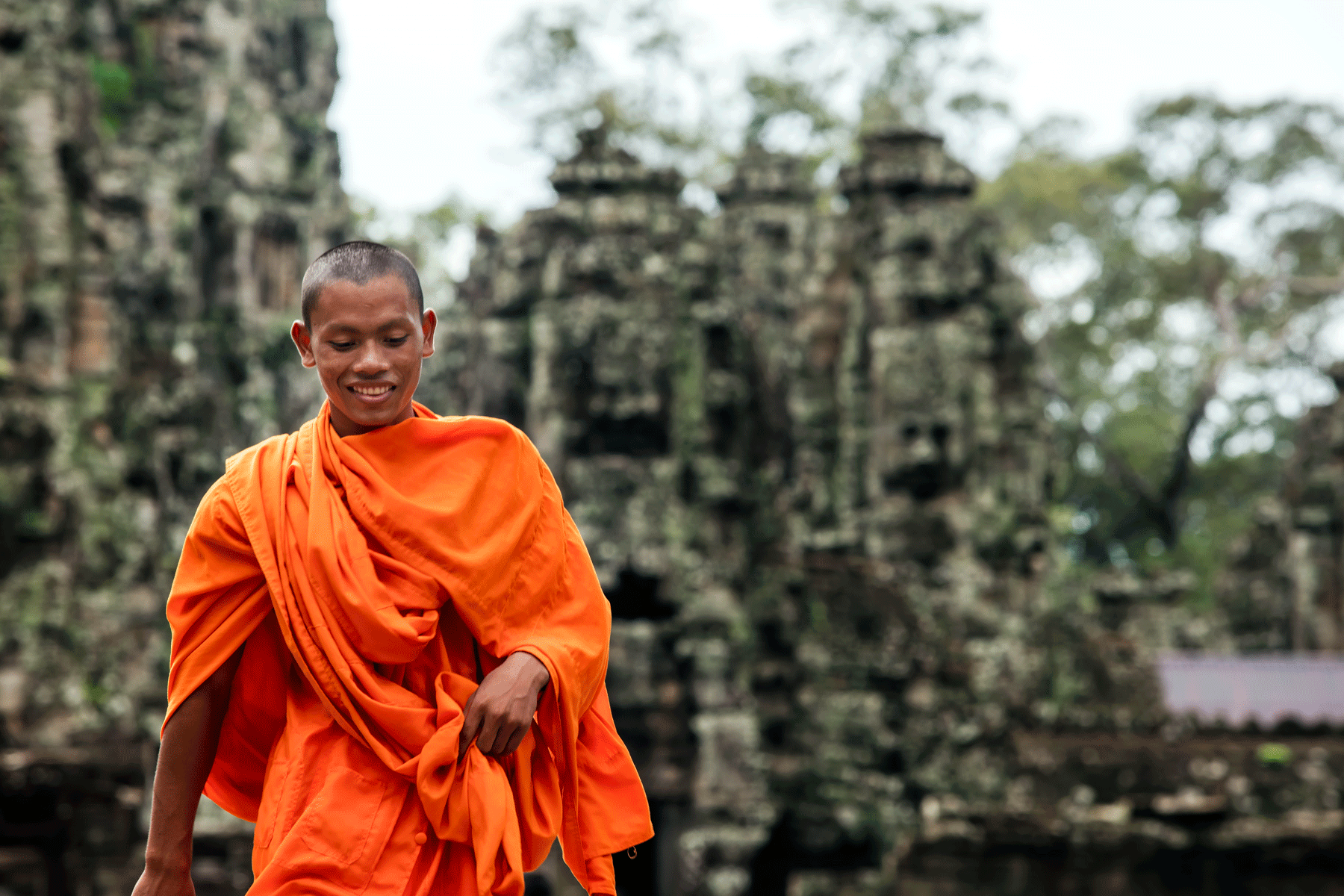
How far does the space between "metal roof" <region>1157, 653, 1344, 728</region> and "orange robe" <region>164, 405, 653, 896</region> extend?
24.6 ft

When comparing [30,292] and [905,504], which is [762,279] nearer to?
[905,504]

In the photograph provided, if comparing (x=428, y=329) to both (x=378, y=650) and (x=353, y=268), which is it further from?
(x=378, y=650)

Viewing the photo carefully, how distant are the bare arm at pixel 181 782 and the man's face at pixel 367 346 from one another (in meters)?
0.50

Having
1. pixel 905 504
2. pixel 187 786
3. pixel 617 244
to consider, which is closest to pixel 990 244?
pixel 905 504

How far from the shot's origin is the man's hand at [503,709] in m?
2.63

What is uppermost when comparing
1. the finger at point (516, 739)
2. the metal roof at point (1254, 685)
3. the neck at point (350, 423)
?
the neck at point (350, 423)

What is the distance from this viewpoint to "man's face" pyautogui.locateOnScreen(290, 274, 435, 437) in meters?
2.70

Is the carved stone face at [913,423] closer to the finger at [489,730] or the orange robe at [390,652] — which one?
the orange robe at [390,652]

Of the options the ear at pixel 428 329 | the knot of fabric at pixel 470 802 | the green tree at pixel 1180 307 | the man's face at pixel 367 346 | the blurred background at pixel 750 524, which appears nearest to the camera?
the knot of fabric at pixel 470 802

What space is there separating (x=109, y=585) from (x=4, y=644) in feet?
5.74

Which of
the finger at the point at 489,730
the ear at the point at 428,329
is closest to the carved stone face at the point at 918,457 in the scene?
the ear at the point at 428,329

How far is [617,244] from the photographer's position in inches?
409

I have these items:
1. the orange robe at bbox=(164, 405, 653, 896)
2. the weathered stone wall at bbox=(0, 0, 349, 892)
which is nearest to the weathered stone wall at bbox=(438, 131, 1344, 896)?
the weathered stone wall at bbox=(0, 0, 349, 892)

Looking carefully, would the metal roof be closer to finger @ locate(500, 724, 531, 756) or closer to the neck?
finger @ locate(500, 724, 531, 756)
